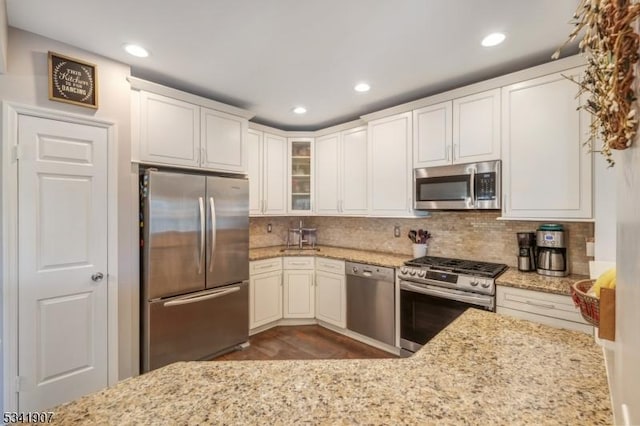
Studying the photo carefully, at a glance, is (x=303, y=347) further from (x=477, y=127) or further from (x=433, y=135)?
(x=477, y=127)

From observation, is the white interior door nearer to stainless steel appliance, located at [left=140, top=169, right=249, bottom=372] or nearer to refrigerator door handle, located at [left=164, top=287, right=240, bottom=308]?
stainless steel appliance, located at [left=140, top=169, right=249, bottom=372]

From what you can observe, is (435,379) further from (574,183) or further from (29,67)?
(29,67)

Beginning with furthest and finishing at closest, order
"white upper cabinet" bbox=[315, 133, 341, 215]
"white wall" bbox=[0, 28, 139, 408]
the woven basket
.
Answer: "white upper cabinet" bbox=[315, 133, 341, 215] < "white wall" bbox=[0, 28, 139, 408] < the woven basket

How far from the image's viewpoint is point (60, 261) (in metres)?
2.01

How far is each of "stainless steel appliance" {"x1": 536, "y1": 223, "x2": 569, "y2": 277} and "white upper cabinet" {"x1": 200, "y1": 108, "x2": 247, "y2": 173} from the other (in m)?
2.81

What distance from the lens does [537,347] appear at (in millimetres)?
1037

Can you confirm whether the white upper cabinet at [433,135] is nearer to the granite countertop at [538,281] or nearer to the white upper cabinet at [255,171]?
the granite countertop at [538,281]

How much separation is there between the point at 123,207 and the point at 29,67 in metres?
1.06

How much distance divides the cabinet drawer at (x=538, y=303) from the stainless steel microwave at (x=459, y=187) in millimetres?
684

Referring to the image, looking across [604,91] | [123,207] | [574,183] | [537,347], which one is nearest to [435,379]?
[537,347]

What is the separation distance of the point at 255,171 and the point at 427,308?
2406mm

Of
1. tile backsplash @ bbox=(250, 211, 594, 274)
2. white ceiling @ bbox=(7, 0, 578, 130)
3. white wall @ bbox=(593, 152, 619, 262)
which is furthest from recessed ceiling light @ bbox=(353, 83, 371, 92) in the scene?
white wall @ bbox=(593, 152, 619, 262)

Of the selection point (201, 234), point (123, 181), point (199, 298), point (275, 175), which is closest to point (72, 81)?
point (123, 181)

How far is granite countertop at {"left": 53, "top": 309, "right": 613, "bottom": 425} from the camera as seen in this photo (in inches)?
27.3
